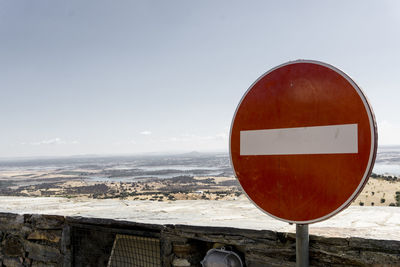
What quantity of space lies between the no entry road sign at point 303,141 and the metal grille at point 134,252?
1614mm

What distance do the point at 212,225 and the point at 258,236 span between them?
1.12ft

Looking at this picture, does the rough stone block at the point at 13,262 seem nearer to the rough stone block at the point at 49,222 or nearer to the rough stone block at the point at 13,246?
the rough stone block at the point at 13,246

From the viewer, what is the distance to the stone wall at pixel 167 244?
5.68 feet

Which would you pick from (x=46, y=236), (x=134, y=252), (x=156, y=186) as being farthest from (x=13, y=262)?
(x=156, y=186)

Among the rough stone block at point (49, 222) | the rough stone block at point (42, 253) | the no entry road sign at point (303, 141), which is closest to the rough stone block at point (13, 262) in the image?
the rough stone block at point (42, 253)

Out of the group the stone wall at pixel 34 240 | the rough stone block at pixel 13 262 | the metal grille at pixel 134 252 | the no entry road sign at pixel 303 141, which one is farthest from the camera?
the rough stone block at pixel 13 262

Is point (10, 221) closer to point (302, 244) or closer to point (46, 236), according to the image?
point (46, 236)

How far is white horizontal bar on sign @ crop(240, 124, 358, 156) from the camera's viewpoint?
4.03 feet

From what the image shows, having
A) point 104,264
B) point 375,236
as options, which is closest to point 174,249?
point 104,264

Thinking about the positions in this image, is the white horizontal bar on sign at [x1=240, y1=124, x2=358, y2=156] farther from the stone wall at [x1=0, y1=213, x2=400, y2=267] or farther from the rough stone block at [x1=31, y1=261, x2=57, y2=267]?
the rough stone block at [x1=31, y1=261, x2=57, y2=267]

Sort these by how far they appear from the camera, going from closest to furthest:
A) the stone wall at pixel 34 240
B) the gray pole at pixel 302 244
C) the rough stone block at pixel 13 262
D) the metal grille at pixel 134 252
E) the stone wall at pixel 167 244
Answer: the gray pole at pixel 302 244 → the stone wall at pixel 167 244 → the metal grille at pixel 134 252 → the stone wall at pixel 34 240 → the rough stone block at pixel 13 262

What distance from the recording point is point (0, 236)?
319 cm

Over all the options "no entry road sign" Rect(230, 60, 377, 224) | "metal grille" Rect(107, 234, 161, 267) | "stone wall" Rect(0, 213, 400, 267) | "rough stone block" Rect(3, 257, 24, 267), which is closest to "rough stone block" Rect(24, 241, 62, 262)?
"stone wall" Rect(0, 213, 400, 267)

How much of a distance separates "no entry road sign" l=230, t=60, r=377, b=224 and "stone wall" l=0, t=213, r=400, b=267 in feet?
2.05
